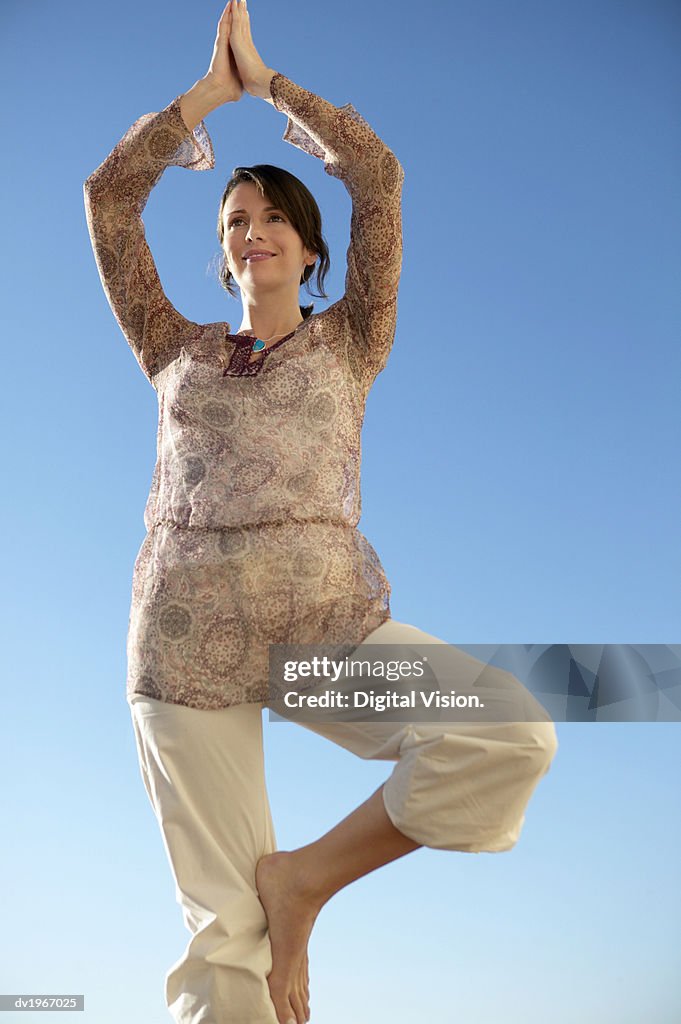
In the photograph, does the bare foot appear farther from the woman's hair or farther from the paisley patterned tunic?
the woman's hair

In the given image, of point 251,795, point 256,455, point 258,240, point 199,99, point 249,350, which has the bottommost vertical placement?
point 251,795

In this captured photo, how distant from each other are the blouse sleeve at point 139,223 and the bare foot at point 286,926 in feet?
2.85

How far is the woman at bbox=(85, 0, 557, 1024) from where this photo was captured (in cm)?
159

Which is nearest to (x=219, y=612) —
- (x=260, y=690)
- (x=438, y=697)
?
(x=260, y=690)

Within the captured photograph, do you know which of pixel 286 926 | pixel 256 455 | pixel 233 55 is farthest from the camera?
pixel 233 55

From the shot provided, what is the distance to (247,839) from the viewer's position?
1.73 meters

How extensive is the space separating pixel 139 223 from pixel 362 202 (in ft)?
1.34

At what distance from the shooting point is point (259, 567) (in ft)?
5.74

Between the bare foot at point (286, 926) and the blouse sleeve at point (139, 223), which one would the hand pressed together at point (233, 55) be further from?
the bare foot at point (286, 926)

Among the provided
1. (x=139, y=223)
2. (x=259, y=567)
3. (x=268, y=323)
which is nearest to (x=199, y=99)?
(x=139, y=223)

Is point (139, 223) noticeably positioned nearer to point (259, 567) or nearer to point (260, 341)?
point (260, 341)

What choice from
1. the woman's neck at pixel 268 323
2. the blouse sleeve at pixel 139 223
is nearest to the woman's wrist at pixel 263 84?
the blouse sleeve at pixel 139 223

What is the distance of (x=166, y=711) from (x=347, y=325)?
0.70 metres

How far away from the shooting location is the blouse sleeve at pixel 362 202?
5.91ft
